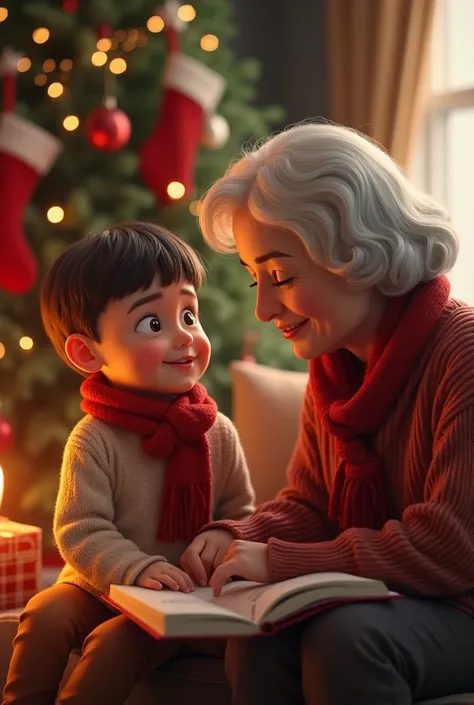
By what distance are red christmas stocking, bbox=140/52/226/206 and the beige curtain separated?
0.50 metres

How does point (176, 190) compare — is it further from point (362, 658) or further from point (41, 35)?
point (362, 658)

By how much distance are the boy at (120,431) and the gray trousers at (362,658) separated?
0.26 metres

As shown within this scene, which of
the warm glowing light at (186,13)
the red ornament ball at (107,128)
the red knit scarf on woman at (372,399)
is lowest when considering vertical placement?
the red knit scarf on woman at (372,399)

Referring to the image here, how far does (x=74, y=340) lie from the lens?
6.23 ft

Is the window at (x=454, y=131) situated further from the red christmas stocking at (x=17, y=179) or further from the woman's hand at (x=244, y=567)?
the woman's hand at (x=244, y=567)

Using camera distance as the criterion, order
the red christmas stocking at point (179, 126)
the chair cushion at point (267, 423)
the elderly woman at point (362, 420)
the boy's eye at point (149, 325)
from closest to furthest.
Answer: the elderly woman at point (362, 420) < the boy's eye at point (149, 325) < the chair cushion at point (267, 423) < the red christmas stocking at point (179, 126)

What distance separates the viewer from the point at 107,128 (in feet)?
9.92

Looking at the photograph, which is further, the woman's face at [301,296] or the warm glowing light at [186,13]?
the warm glowing light at [186,13]

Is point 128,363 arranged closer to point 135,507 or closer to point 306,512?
point 135,507

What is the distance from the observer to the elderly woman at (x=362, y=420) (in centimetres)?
150

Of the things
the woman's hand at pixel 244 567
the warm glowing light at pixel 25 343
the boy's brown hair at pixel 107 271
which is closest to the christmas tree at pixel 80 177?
the warm glowing light at pixel 25 343

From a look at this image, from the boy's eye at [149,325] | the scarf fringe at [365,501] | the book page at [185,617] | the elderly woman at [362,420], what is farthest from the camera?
the boy's eye at [149,325]

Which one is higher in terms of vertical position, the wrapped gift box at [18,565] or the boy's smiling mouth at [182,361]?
the boy's smiling mouth at [182,361]

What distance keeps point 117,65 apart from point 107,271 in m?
1.67
